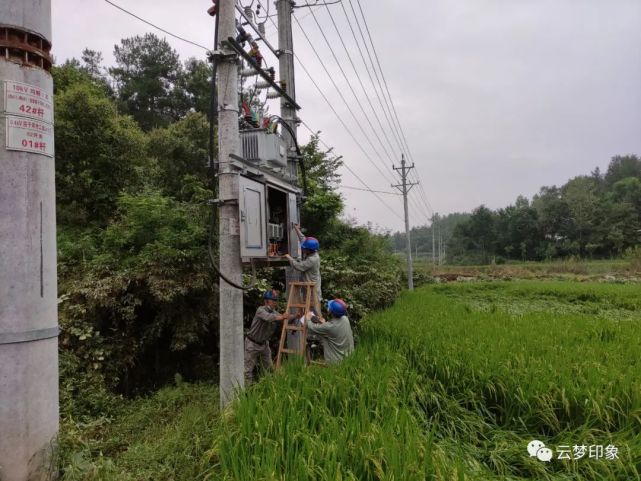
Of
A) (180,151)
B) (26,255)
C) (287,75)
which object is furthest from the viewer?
(180,151)

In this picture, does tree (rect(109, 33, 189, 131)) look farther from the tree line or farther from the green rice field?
the tree line

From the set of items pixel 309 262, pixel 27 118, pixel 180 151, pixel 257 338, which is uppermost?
pixel 180 151

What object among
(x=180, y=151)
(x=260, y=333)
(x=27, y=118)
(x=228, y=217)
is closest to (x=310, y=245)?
(x=260, y=333)

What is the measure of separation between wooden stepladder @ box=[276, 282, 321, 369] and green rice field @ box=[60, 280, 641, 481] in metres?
0.90

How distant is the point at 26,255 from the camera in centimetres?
250

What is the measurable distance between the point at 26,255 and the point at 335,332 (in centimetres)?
344

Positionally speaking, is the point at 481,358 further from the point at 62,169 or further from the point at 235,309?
the point at 62,169

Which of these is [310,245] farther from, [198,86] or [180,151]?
[198,86]

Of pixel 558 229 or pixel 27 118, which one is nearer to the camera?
pixel 27 118

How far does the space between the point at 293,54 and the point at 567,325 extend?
22.4 ft

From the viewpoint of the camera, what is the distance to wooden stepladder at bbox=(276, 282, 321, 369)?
210 inches

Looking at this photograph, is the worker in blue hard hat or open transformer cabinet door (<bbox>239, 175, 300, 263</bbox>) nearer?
open transformer cabinet door (<bbox>239, 175, 300, 263</bbox>)

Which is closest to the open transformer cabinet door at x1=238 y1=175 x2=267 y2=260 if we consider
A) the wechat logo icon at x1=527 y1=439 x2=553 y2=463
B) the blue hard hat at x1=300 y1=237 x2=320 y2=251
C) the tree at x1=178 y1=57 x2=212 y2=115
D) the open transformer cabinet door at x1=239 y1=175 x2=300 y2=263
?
the open transformer cabinet door at x1=239 y1=175 x2=300 y2=263

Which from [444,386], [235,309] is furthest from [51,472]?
[444,386]
